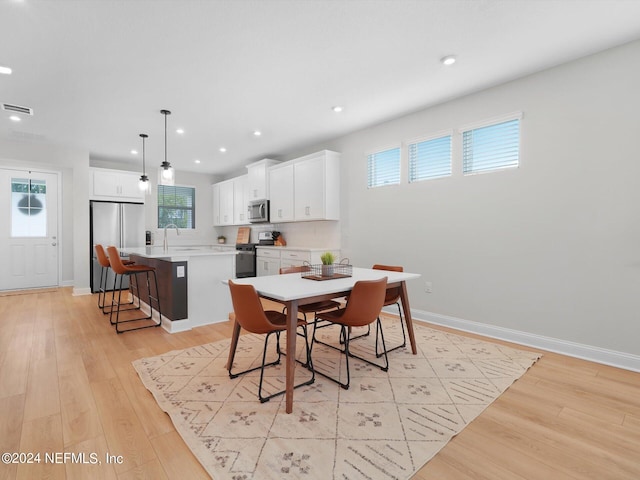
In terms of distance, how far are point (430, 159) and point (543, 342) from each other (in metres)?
2.35

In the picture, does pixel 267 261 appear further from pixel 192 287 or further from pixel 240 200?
pixel 192 287

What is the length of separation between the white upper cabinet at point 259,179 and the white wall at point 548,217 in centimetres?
289

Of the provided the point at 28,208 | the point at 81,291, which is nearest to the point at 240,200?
the point at 81,291

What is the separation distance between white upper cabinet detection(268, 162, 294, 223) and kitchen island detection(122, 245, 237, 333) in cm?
179

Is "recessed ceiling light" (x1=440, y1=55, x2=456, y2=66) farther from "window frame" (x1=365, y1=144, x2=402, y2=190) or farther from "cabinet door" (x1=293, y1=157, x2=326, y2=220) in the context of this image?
"cabinet door" (x1=293, y1=157, x2=326, y2=220)

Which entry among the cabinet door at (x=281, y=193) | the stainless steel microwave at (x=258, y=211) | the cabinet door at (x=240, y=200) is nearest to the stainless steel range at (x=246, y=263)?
the stainless steel microwave at (x=258, y=211)

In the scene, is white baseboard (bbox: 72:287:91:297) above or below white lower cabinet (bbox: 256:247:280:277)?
below

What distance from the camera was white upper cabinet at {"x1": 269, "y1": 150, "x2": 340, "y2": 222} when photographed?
5.04 meters

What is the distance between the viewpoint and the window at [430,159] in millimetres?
3906

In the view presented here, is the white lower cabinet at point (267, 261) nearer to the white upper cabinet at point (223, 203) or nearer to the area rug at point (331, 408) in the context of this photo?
the white upper cabinet at point (223, 203)

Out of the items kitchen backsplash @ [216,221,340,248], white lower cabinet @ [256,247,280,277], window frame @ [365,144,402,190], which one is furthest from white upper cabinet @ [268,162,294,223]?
window frame @ [365,144,402,190]

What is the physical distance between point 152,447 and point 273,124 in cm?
398

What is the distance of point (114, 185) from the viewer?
21.0 feet

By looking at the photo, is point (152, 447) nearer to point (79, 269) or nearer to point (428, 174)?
point (428, 174)
